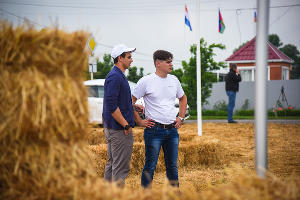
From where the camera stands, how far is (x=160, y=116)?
12.8 ft

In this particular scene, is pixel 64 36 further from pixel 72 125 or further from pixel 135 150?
pixel 135 150

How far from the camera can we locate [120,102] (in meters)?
3.61

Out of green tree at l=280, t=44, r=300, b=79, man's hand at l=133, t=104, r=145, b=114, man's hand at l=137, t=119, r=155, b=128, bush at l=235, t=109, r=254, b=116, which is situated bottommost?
bush at l=235, t=109, r=254, b=116

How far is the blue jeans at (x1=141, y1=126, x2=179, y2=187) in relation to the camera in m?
3.88

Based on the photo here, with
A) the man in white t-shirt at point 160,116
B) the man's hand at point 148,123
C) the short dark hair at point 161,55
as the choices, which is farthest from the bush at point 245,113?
the man's hand at point 148,123

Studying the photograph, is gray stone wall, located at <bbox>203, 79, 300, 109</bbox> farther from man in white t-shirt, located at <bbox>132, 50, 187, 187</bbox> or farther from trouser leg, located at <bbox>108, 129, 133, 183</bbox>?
trouser leg, located at <bbox>108, 129, 133, 183</bbox>

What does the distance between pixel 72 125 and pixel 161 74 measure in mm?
2182

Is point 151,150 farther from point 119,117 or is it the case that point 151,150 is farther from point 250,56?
point 250,56

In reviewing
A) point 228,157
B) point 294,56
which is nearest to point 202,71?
point 228,157

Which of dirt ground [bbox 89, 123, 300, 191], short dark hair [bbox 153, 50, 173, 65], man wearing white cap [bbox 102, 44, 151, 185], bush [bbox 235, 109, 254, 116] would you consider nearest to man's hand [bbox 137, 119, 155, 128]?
man wearing white cap [bbox 102, 44, 151, 185]

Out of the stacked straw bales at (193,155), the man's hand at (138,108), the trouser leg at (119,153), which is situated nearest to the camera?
the trouser leg at (119,153)

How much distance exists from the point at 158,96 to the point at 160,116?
0.27 m

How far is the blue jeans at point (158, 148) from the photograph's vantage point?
153 inches

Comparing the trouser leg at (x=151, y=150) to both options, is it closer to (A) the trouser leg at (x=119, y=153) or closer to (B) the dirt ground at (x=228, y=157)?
(A) the trouser leg at (x=119, y=153)
